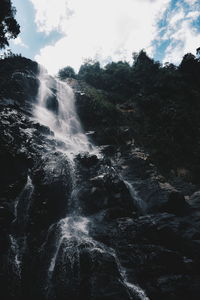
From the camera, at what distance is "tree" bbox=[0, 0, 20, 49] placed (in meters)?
23.1

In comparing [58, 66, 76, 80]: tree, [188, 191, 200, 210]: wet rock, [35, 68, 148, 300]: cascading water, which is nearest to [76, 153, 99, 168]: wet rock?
[35, 68, 148, 300]: cascading water

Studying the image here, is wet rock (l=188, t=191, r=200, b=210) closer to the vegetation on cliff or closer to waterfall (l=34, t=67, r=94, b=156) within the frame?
the vegetation on cliff

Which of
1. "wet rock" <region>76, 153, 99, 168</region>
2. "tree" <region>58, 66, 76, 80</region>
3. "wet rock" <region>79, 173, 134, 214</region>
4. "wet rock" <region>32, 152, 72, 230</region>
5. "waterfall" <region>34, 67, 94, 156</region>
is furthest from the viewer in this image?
"tree" <region>58, 66, 76, 80</region>

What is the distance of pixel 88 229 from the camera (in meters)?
13.7

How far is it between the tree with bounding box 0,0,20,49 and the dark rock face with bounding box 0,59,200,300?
31.9ft

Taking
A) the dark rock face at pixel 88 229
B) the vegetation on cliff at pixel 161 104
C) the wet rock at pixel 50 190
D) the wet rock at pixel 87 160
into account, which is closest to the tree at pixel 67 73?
the vegetation on cliff at pixel 161 104

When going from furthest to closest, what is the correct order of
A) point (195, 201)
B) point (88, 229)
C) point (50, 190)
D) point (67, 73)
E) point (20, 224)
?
point (67, 73) < point (50, 190) < point (195, 201) < point (20, 224) < point (88, 229)

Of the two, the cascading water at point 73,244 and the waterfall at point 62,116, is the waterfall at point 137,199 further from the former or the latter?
the waterfall at point 62,116

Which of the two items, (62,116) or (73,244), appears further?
(62,116)

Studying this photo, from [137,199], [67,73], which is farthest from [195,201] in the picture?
[67,73]

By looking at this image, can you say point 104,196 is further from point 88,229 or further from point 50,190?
point 50,190

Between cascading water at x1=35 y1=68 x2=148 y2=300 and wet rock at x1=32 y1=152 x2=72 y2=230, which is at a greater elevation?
wet rock at x1=32 y1=152 x2=72 y2=230

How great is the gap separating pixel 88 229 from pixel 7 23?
22.8 meters

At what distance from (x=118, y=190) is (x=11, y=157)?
821 centimetres
